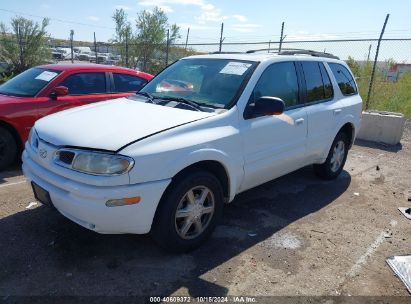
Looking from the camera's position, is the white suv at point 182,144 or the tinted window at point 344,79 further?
the tinted window at point 344,79

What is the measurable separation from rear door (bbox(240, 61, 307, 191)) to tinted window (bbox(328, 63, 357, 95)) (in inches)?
47.9

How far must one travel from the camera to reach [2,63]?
15344 mm

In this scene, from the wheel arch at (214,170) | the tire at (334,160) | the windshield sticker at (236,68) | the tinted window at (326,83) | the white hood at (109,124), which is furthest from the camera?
the tire at (334,160)

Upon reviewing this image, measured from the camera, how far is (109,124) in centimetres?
335

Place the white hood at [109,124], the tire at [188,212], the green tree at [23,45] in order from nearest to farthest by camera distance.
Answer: the white hood at [109,124] → the tire at [188,212] → the green tree at [23,45]

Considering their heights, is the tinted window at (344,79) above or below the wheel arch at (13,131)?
above

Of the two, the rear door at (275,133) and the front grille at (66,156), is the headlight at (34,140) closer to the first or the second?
the front grille at (66,156)

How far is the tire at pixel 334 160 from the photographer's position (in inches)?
222

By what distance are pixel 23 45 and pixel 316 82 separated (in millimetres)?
15117

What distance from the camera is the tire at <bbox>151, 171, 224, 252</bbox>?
3207 millimetres

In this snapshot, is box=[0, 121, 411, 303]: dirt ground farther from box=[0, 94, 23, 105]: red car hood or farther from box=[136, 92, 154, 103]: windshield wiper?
box=[136, 92, 154, 103]: windshield wiper

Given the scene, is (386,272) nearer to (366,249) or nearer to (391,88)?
(366,249)

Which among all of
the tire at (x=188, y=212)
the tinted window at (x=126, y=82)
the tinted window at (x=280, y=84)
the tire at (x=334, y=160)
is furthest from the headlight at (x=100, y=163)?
the tinted window at (x=126, y=82)

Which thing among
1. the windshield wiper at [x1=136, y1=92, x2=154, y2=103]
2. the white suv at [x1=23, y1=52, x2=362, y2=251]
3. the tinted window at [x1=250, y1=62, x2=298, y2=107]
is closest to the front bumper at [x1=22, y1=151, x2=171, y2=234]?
the white suv at [x1=23, y1=52, x2=362, y2=251]
